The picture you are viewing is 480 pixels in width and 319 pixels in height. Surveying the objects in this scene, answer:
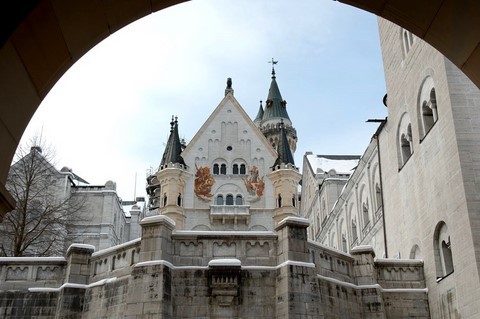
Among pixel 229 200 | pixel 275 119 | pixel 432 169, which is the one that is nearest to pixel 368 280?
pixel 432 169

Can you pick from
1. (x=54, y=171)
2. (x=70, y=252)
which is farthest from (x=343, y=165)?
(x=70, y=252)

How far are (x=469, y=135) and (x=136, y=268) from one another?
12527mm

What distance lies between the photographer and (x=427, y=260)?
2227 cm

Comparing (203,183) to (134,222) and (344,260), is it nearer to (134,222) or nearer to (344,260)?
(134,222)

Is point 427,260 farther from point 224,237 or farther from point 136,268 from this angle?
point 136,268

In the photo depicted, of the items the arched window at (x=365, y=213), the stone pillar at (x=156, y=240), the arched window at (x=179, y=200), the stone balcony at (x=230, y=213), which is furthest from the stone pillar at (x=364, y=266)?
the arched window at (x=179, y=200)

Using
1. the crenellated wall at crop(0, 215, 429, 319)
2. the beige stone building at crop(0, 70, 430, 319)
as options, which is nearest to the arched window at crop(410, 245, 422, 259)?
the beige stone building at crop(0, 70, 430, 319)

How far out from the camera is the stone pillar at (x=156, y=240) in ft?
58.9

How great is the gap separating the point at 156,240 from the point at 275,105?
6920 centimetres

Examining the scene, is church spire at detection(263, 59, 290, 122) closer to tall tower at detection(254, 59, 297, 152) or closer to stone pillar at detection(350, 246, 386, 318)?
tall tower at detection(254, 59, 297, 152)

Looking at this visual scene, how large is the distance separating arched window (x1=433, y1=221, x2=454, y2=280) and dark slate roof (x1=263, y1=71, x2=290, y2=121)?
207 feet

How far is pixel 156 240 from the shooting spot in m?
18.1

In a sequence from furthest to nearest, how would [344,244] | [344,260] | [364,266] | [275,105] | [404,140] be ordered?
[275,105]
[344,244]
[404,140]
[364,266]
[344,260]

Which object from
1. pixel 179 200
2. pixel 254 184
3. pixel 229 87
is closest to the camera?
pixel 179 200
